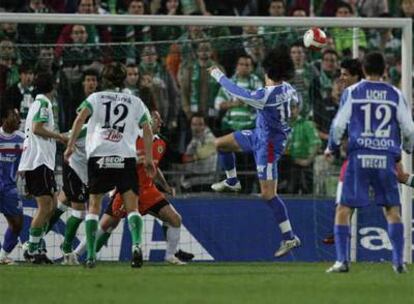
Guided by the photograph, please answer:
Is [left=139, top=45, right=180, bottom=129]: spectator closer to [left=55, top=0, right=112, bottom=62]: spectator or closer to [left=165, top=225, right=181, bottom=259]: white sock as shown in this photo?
[left=55, top=0, right=112, bottom=62]: spectator

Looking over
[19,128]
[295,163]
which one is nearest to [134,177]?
[19,128]

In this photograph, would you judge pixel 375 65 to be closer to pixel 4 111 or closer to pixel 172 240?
pixel 172 240

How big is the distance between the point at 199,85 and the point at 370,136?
670 cm

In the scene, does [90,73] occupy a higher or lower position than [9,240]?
higher

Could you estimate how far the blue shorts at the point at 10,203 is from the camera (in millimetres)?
18078

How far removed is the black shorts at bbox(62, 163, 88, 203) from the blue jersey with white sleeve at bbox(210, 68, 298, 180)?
214 cm

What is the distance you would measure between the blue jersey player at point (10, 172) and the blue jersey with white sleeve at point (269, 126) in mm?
2988

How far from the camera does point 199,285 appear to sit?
42.6 feet

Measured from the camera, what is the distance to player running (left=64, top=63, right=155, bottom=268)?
50.4 feet

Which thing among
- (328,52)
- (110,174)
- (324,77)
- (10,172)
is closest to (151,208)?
(110,174)

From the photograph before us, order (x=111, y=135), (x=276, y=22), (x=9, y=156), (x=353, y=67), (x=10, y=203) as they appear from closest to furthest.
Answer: (x=111, y=135)
(x=353, y=67)
(x=10, y=203)
(x=9, y=156)
(x=276, y=22)

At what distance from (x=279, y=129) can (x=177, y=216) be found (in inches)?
68.2

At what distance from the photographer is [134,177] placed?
1559cm

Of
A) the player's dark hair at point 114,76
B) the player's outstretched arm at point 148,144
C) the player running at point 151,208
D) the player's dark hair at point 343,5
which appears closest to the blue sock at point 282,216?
the player running at point 151,208
